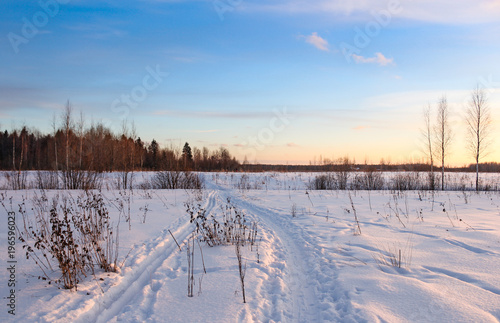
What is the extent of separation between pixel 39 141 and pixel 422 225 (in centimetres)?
7060

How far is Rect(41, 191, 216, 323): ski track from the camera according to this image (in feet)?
10.3

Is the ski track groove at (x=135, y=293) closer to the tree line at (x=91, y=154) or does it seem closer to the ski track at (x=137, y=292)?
the ski track at (x=137, y=292)

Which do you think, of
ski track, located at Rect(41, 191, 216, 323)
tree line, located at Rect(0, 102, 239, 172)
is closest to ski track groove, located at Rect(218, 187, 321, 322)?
ski track, located at Rect(41, 191, 216, 323)

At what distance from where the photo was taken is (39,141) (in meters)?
57.7

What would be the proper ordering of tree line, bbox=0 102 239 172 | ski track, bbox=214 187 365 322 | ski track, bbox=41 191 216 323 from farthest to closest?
tree line, bbox=0 102 239 172
ski track, bbox=214 187 365 322
ski track, bbox=41 191 216 323

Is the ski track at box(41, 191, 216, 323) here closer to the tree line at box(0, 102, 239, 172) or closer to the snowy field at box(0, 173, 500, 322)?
the snowy field at box(0, 173, 500, 322)

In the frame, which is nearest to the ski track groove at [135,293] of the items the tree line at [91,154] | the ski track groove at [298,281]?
the ski track groove at [298,281]

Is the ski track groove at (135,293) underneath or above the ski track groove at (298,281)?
above

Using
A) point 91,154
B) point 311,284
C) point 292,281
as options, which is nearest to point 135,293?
point 292,281

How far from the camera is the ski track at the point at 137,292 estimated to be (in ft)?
10.3

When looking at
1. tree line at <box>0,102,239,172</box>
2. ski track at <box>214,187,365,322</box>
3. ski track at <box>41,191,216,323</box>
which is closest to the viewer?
ski track at <box>41,191,216,323</box>

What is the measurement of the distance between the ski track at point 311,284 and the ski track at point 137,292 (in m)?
1.85

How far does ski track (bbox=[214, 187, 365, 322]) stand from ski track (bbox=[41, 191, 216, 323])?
185cm

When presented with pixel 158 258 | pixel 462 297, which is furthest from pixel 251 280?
pixel 462 297
